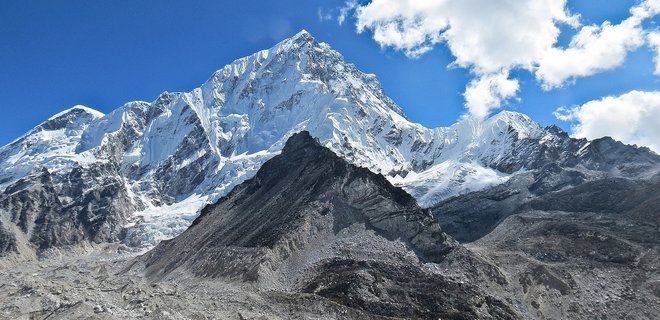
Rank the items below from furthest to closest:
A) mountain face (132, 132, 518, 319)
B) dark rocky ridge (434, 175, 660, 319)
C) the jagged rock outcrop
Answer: dark rocky ridge (434, 175, 660, 319), the jagged rock outcrop, mountain face (132, 132, 518, 319)

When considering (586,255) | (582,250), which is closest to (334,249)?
(586,255)

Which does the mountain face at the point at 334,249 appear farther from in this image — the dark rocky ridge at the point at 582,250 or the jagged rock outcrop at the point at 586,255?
the jagged rock outcrop at the point at 586,255

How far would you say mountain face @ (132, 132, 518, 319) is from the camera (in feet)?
302

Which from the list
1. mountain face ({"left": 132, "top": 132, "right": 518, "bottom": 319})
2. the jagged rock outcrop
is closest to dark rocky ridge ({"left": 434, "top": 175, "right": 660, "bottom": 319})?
the jagged rock outcrop

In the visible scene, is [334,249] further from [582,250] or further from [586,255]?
[582,250]

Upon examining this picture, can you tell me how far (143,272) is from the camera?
149 meters

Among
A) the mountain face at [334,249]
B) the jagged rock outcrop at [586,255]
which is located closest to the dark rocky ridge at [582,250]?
the jagged rock outcrop at [586,255]

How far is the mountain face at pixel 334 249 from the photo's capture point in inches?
3622

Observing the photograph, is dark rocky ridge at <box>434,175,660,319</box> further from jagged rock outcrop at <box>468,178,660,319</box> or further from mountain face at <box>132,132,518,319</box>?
mountain face at <box>132,132,518,319</box>

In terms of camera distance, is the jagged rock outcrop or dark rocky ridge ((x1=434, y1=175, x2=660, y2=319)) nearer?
the jagged rock outcrop

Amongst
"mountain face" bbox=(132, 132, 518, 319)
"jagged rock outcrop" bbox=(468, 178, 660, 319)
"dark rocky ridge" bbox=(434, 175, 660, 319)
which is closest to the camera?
"mountain face" bbox=(132, 132, 518, 319)

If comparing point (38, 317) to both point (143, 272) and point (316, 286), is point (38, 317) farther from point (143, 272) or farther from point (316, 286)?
point (143, 272)

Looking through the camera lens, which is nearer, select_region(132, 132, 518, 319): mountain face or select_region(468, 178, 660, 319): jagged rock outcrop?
select_region(132, 132, 518, 319): mountain face

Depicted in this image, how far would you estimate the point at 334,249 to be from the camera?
358 ft
